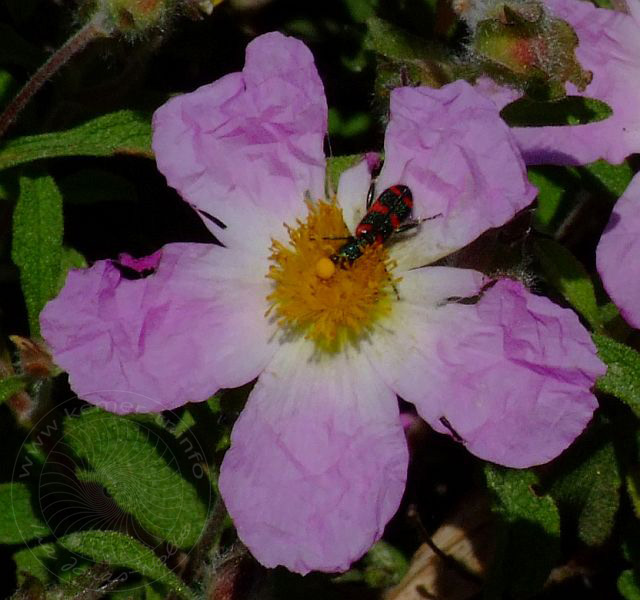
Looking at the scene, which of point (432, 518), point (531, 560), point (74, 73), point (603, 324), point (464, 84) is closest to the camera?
point (464, 84)

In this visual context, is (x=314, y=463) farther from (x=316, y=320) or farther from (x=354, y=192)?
(x=354, y=192)

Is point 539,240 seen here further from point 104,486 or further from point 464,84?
point 104,486

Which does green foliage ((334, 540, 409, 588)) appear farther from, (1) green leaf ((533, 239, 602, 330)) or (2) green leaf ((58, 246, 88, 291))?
(2) green leaf ((58, 246, 88, 291))

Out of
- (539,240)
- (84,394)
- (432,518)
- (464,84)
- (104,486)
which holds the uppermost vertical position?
(464,84)

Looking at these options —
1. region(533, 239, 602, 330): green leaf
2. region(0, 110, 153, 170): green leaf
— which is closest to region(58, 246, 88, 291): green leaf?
region(0, 110, 153, 170): green leaf

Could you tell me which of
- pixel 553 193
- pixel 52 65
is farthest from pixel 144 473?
pixel 553 193

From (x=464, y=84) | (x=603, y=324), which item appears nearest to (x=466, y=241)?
(x=464, y=84)
